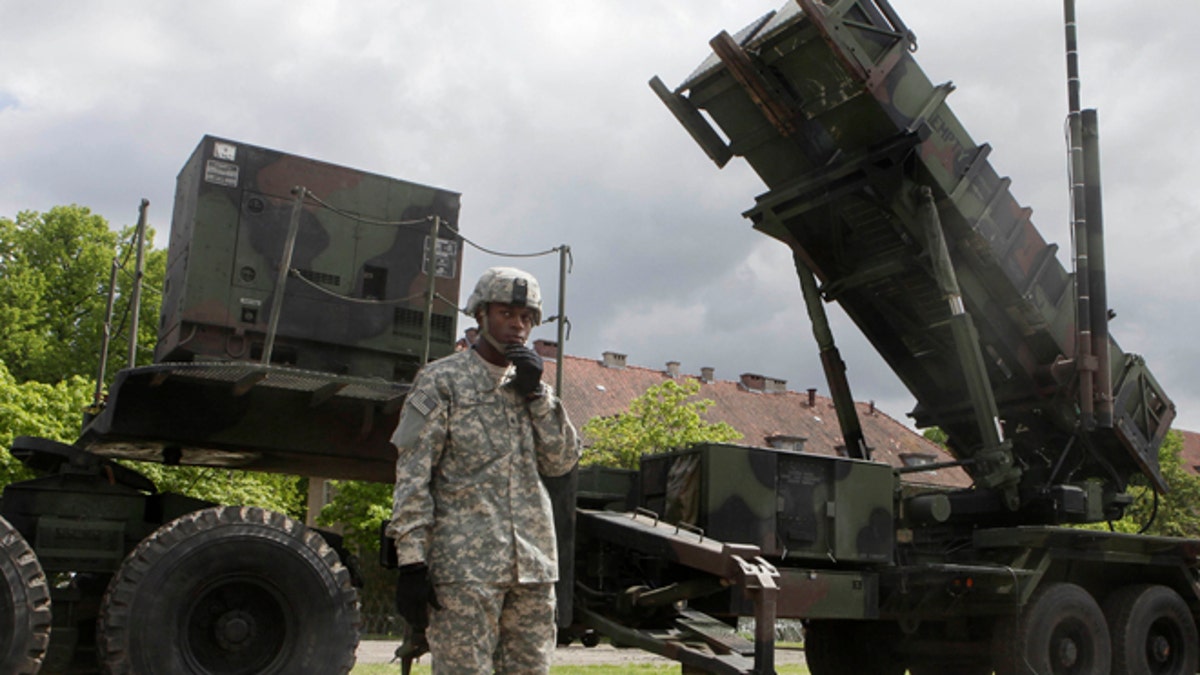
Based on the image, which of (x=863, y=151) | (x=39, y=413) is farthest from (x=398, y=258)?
(x=39, y=413)

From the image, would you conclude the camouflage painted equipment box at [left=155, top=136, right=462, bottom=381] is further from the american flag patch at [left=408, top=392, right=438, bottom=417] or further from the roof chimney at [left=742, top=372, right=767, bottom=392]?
the roof chimney at [left=742, top=372, right=767, bottom=392]

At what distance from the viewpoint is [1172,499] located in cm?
3428

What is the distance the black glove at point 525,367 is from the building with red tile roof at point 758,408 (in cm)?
2728

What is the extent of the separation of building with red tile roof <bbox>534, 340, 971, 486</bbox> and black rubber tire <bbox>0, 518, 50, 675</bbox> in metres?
26.0

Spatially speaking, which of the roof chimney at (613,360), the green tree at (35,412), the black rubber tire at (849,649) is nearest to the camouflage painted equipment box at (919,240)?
the black rubber tire at (849,649)

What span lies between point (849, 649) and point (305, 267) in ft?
14.9

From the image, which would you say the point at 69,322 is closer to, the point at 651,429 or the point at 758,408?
the point at 651,429

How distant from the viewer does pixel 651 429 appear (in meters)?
24.6

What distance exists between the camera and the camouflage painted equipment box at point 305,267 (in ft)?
18.9

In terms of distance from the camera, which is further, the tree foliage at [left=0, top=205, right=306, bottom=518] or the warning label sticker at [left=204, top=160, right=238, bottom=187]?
the tree foliage at [left=0, top=205, right=306, bottom=518]

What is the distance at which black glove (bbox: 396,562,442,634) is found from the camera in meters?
3.05

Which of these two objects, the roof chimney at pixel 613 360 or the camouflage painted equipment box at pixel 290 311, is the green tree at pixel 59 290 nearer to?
the roof chimney at pixel 613 360

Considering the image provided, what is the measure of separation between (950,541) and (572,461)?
506 cm

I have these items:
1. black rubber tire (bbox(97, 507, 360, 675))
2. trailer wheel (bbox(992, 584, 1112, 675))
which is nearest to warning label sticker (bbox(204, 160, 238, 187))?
black rubber tire (bbox(97, 507, 360, 675))
